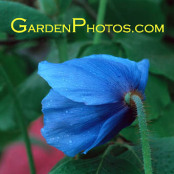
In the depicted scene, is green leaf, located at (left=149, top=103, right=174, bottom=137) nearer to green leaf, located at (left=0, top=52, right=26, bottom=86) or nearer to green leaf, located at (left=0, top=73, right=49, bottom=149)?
green leaf, located at (left=0, top=73, right=49, bottom=149)

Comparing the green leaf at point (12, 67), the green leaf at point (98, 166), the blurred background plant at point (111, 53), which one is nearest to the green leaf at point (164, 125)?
the blurred background plant at point (111, 53)

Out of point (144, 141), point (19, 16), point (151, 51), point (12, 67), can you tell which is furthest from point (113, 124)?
point (12, 67)

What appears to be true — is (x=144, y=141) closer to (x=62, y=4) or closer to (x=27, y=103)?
(x=62, y=4)

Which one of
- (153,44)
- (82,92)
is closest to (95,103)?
(82,92)

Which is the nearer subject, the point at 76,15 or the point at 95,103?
the point at 95,103

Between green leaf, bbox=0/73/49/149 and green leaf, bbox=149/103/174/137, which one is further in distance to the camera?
green leaf, bbox=0/73/49/149

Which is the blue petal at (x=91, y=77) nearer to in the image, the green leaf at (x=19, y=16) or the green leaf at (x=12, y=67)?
the green leaf at (x=19, y=16)

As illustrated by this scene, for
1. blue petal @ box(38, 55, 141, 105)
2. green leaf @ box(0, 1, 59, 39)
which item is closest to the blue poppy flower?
blue petal @ box(38, 55, 141, 105)

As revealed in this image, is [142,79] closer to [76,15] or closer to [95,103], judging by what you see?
[95,103]
